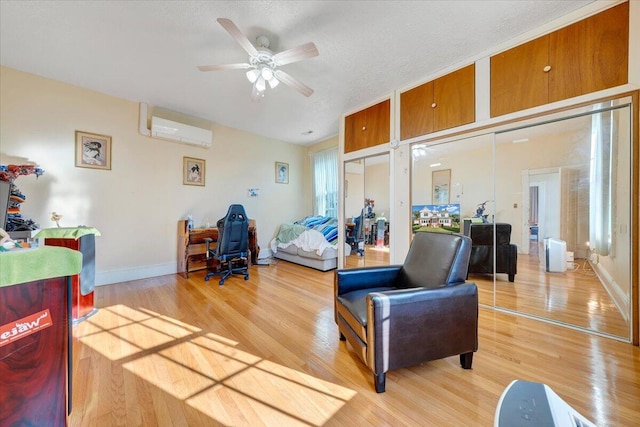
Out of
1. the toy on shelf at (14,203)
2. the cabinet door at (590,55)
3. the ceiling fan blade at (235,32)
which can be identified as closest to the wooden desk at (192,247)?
the toy on shelf at (14,203)

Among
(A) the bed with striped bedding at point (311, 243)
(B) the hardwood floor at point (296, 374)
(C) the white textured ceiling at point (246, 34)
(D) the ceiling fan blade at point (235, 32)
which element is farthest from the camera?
(A) the bed with striped bedding at point (311, 243)

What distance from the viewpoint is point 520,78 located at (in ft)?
7.68

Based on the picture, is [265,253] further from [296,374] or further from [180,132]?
[296,374]

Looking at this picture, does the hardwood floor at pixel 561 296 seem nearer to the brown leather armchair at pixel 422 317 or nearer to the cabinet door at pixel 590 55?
the brown leather armchair at pixel 422 317

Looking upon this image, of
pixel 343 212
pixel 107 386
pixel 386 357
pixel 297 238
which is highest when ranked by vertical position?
pixel 343 212

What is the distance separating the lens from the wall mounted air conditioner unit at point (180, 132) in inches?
148

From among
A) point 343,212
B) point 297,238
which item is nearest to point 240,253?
point 297,238

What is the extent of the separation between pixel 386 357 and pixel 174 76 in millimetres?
3824

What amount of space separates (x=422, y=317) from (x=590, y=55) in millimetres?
2664

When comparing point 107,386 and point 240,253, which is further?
point 240,253

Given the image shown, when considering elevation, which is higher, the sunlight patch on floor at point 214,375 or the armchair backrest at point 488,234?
the armchair backrest at point 488,234

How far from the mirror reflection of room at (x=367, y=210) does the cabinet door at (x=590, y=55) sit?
191cm

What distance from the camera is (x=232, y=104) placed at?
3789mm

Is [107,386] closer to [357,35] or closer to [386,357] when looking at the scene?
[386,357]
